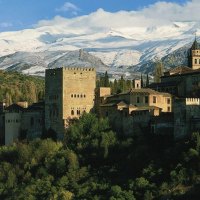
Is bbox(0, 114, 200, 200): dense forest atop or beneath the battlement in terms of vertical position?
beneath

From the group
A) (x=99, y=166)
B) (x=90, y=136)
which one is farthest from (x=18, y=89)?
(x=99, y=166)

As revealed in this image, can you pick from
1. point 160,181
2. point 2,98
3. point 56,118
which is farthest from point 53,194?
point 2,98

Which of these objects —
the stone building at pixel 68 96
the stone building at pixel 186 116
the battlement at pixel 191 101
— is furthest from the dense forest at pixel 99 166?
the battlement at pixel 191 101

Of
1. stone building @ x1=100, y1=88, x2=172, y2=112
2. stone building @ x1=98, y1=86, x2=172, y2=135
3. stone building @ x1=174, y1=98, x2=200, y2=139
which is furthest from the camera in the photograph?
stone building @ x1=100, y1=88, x2=172, y2=112

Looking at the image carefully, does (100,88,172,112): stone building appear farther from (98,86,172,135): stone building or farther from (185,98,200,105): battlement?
(185,98,200,105): battlement

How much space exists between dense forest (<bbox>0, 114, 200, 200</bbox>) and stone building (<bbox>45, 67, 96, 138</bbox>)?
198 cm

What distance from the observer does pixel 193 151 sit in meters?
54.9

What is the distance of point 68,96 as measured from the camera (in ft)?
234

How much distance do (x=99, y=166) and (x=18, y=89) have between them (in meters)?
72.0

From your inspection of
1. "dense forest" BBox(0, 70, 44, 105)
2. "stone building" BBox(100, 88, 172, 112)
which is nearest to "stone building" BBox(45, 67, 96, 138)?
"stone building" BBox(100, 88, 172, 112)

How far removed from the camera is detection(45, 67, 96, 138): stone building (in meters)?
71.1

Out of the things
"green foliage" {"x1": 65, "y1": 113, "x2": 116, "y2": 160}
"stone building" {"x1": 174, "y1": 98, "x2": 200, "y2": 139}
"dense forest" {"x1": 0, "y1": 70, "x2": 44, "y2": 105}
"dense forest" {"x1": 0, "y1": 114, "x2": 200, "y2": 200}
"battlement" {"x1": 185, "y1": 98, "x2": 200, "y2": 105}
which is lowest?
"dense forest" {"x1": 0, "y1": 114, "x2": 200, "y2": 200}

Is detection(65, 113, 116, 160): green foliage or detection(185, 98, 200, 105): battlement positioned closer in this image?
detection(185, 98, 200, 105): battlement

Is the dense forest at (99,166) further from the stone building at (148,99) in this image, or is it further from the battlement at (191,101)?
the stone building at (148,99)
